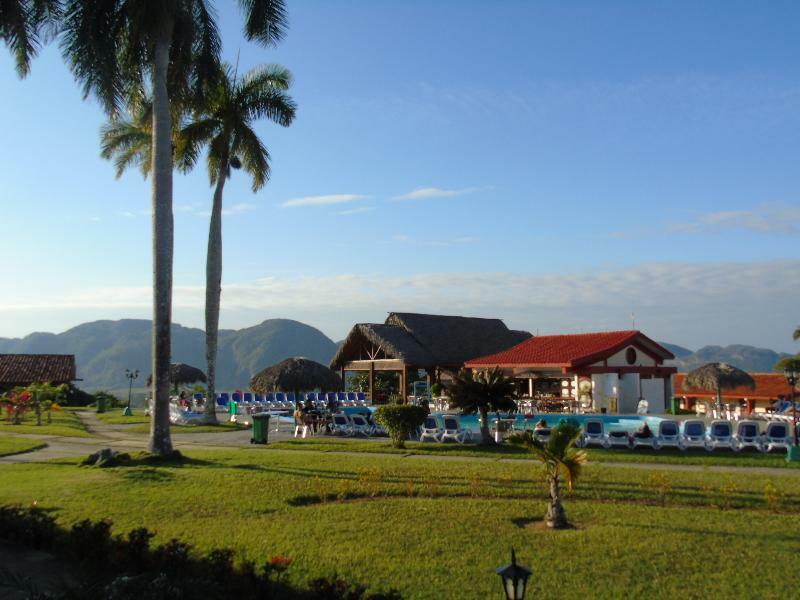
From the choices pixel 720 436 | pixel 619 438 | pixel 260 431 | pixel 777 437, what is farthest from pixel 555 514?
pixel 260 431

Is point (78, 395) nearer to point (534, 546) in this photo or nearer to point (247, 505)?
point (247, 505)

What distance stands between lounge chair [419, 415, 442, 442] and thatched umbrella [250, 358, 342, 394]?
8899 millimetres

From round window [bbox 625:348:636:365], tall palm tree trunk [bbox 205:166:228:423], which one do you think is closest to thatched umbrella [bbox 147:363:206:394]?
tall palm tree trunk [bbox 205:166:228:423]

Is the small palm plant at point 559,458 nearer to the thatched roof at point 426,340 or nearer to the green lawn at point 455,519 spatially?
the green lawn at point 455,519

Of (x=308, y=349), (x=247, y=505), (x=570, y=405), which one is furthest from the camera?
(x=308, y=349)

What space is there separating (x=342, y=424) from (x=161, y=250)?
827 centimetres

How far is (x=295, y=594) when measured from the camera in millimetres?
5871

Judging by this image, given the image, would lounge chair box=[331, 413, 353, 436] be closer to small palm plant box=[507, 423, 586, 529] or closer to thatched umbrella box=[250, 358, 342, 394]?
thatched umbrella box=[250, 358, 342, 394]

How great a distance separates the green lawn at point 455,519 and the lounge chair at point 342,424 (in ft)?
22.1

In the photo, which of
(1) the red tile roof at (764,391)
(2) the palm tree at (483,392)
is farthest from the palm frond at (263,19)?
(1) the red tile roof at (764,391)

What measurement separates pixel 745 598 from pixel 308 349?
191488 mm

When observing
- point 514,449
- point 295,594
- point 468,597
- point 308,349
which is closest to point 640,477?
point 514,449

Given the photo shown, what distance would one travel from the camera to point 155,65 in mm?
15273

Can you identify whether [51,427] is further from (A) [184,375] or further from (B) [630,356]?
(B) [630,356]
